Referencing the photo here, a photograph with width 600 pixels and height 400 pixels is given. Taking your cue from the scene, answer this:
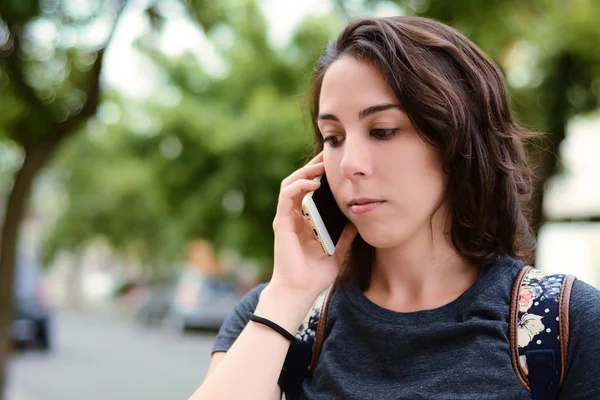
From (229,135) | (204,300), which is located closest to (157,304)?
(204,300)

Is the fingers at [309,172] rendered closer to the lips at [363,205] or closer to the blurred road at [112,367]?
the lips at [363,205]

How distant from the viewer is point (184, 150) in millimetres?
13805

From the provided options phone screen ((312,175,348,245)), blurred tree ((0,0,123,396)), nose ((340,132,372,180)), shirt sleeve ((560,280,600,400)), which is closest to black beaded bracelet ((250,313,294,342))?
phone screen ((312,175,348,245))

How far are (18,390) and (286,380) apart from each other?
30.7 feet

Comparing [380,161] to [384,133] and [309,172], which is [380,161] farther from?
[309,172]

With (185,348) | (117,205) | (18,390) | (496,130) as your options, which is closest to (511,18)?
(496,130)

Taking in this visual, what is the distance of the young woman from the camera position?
1521mm

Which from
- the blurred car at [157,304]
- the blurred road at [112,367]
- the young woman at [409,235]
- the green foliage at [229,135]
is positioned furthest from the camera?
the blurred car at [157,304]

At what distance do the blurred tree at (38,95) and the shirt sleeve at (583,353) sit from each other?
4.31m

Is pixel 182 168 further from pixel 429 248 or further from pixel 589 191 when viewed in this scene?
pixel 429 248

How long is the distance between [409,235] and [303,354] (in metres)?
0.35

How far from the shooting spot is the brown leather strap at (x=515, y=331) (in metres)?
1.43

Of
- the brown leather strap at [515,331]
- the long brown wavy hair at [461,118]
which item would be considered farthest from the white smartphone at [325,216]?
the brown leather strap at [515,331]

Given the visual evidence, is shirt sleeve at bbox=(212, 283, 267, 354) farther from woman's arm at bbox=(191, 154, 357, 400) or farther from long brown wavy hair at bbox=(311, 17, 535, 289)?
long brown wavy hair at bbox=(311, 17, 535, 289)
